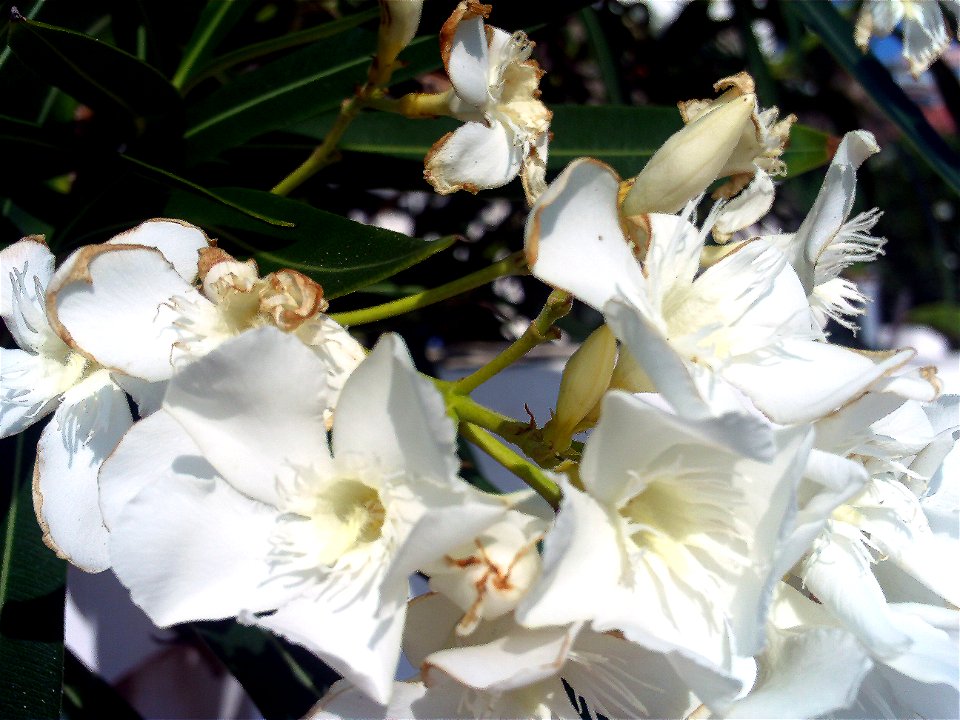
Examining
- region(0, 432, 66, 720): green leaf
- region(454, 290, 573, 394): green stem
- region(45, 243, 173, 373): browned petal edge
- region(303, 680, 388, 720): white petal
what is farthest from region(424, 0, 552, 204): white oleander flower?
region(0, 432, 66, 720): green leaf

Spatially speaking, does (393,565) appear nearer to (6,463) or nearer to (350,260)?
(350,260)

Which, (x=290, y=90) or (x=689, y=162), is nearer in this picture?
(x=689, y=162)

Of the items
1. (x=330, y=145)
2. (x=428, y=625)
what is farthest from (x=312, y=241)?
(x=428, y=625)

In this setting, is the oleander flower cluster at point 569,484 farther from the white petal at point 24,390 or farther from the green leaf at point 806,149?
the green leaf at point 806,149

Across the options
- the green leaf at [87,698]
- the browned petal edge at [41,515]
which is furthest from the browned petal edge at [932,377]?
the green leaf at [87,698]

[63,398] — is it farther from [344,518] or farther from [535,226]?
[535,226]

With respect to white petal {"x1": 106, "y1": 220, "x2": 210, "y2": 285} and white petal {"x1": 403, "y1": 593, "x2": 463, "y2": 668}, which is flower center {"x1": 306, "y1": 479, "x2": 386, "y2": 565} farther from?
white petal {"x1": 106, "y1": 220, "x2": 210, "y2": 285}
